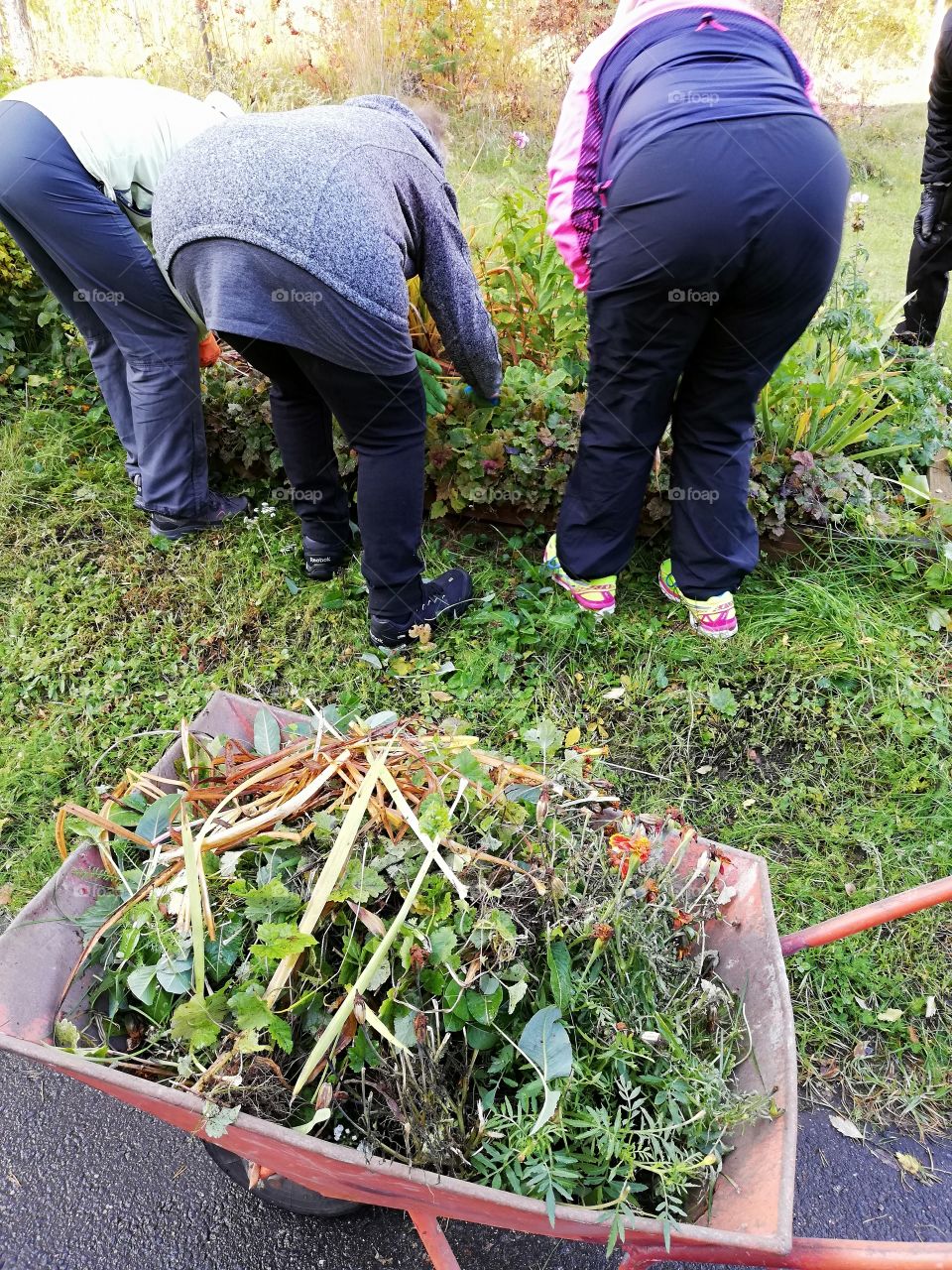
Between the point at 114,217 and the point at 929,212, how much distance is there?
3.68 m

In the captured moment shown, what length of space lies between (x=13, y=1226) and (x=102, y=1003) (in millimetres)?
804

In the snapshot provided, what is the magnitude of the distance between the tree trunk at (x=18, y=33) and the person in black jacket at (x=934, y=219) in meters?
6.06

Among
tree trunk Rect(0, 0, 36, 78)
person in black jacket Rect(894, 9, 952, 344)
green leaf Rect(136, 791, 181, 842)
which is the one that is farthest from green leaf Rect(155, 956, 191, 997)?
tree trunk Rect(0, 0, 36, 78)

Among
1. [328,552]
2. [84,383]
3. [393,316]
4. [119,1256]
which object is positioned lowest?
[119,1256]

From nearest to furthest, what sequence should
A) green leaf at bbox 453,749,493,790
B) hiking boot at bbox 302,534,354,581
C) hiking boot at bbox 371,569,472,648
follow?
green leaf at bbox 453,749,493,790
hiking boot at bbox 371,569,472,648
hiking boot at bbox 302,534,354,581

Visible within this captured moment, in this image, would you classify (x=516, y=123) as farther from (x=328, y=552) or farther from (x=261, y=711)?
(x=261, y=711)

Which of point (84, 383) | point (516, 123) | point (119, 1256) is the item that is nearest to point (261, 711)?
point (119, 1256)

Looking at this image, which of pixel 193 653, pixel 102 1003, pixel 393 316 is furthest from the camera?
pixel 193 653

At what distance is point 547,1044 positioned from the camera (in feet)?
4.09

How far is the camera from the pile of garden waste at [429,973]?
1200 mm

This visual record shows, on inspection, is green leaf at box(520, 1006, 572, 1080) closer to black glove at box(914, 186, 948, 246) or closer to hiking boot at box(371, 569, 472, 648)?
hiking boot at box(371, 569, 472, 648)

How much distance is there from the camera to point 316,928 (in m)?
1.31

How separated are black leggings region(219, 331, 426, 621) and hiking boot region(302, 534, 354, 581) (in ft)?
0.11

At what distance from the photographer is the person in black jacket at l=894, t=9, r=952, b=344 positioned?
354 cm
